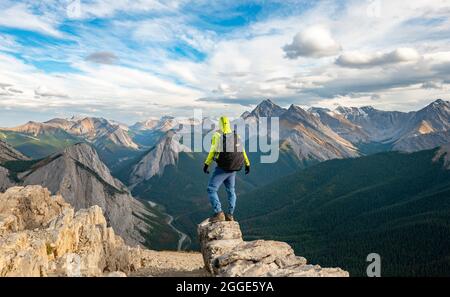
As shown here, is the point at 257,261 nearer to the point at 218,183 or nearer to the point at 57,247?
the point at 218,183

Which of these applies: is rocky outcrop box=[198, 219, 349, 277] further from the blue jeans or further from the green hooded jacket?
the green hooded jacket

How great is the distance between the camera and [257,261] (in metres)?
22.1

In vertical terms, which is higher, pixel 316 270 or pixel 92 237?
pixel 316 270

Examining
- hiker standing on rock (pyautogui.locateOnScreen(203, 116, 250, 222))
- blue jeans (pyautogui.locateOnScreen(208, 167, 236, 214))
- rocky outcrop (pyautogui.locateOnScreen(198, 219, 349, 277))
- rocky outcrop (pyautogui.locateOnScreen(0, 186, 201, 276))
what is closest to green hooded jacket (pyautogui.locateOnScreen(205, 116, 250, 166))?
hiker standing on rock (pyautogui.locateOnScreen(203, 116, 250, 222))

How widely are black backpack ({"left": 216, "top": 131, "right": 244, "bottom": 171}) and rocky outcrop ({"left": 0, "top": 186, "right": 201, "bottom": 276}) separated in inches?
373

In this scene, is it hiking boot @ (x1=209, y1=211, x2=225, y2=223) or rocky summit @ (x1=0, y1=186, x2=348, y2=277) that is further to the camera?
hiking boot @ (x1=209, y1=211, x2=225, y2=223)

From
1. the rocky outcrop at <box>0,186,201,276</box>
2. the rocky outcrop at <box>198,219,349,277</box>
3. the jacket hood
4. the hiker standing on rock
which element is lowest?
the rocky outcrop at <box>0,186,201,276</box>

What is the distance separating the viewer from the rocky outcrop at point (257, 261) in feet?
64.5

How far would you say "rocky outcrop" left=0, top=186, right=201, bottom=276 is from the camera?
82.8ft

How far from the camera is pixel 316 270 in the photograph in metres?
19.5

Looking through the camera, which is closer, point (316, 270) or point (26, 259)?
point (316, 270)
